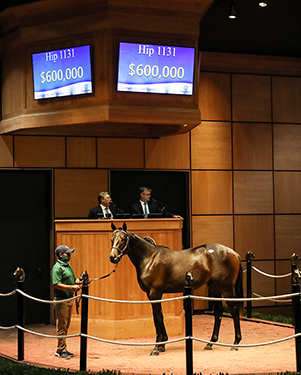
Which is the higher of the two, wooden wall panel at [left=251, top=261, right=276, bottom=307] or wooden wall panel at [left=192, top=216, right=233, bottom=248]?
wooden wall panel at [left=192, top=216, right=233, bottom=248]

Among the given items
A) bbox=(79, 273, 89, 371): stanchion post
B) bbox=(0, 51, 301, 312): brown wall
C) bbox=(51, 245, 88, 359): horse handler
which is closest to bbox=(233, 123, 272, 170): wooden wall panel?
bbox=(0, 51, 301, 312): brown wall

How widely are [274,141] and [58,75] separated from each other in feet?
16.3

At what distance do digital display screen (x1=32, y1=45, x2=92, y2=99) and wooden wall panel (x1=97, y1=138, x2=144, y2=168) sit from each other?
191 centimetres

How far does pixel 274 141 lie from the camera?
487 inches

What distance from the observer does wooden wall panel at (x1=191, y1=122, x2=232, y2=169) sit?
11.9m

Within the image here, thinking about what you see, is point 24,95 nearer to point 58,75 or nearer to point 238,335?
point 58,75

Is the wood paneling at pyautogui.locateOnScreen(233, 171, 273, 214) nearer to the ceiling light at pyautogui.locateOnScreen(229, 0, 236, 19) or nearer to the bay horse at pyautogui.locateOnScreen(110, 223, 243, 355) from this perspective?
the ceiling light at pyautogui.locateOnScreen(229, 0, 236, 19)

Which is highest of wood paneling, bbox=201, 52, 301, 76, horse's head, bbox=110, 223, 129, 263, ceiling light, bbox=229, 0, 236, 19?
ceiling light, bbox=229, 0, 236, 19

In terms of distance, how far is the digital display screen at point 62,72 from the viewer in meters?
9.16

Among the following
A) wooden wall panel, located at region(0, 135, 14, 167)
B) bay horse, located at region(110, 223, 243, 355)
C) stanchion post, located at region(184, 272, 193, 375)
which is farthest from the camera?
wooden wall panel, located at region(0, 135, 14, 167)

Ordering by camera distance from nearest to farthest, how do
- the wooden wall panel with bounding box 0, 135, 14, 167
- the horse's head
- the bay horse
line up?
1. the horse's head
2. the bay horse
3. the wooden wall panel with bounding box 0, 135, 14, 167

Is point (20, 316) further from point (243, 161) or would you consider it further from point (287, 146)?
point (287, 146)

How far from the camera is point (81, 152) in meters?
11.1

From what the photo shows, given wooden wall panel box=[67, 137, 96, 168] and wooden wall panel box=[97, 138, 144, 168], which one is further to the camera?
wooden wall panel box=[97, 138, 144, 168]
